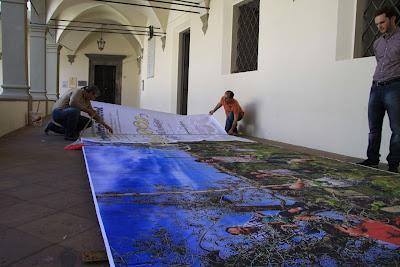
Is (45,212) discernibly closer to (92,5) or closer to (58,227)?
(58,227)

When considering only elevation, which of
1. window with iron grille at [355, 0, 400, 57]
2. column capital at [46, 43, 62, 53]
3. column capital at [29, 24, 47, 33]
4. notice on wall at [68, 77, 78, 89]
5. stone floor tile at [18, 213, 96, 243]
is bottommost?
stone floor tile at [18, 213, 96, 243]

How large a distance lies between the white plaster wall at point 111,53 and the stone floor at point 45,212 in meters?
17.6

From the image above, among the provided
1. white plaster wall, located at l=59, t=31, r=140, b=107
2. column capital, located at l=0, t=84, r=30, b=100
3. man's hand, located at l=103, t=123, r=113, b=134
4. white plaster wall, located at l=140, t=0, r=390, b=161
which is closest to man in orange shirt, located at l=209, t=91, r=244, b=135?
white plaster wall, located at l=140, t=0, r=390, b=161

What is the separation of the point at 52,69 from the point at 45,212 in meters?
12.6

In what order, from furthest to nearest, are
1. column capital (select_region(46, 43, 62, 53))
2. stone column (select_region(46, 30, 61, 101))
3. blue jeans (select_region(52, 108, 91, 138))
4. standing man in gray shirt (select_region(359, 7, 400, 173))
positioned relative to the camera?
column capital (select_region(46, 43, 62, 53))
stone column (select_region(46, 30, 61, 101))
blue jeans (select_region(52, 108, 91, 138))
standing man in gray shirt (select_region(359, 7, 400, 173))

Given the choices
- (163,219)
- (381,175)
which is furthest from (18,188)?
(381,175)

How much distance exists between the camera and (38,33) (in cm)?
1047

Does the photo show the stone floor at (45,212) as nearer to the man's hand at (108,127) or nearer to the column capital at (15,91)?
the man's hand at (108,127)

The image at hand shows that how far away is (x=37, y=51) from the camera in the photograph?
10.5 m

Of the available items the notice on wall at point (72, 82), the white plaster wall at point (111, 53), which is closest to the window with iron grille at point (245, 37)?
the white plaster wall at point (111, 53)

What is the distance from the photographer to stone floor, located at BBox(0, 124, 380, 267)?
1510 mm

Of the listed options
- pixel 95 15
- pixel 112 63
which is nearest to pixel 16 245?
pixel 95 15

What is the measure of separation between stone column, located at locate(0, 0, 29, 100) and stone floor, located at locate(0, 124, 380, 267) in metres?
3.48

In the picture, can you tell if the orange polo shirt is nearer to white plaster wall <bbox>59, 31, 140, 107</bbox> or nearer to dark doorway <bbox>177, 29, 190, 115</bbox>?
dark doorway <bbox>177, 29, 190, 115</bbox>
